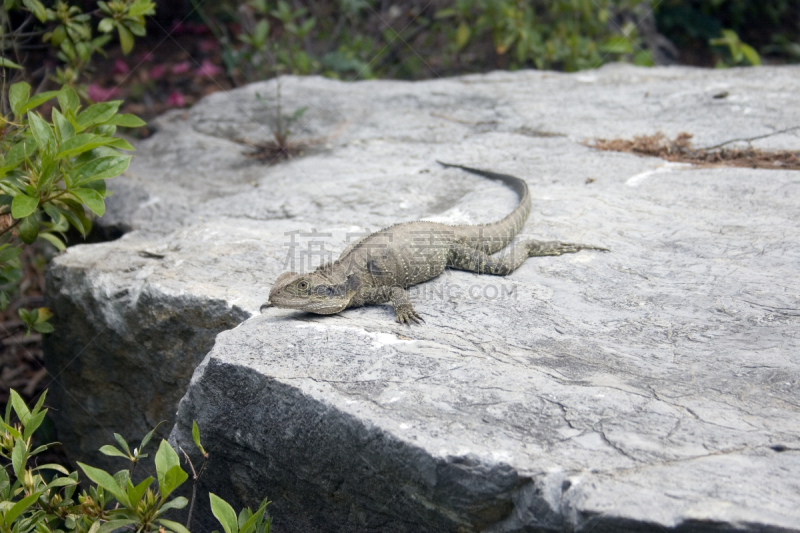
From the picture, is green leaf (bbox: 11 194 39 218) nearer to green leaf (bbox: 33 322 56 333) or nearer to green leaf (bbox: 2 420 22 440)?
green leaf (bbox: 2 420 22 440)

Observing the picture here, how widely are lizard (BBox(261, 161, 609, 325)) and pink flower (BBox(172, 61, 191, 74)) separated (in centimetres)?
959

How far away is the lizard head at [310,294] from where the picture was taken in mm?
4918

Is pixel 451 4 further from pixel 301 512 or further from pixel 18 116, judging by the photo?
pixel 301 512

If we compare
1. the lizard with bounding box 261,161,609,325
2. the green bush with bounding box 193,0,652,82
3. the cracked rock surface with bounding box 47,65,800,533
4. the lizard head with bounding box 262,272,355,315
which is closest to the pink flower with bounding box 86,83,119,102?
the green bush with bounding box 193,0,652,82

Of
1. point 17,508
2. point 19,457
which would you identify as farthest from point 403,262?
point 17,508

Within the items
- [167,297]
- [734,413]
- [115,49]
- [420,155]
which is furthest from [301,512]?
[115,49]

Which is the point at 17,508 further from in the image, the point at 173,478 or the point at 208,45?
the point at 208,45

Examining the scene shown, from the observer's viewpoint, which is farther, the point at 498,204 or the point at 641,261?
the point at 498,204

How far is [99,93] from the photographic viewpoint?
1205cm

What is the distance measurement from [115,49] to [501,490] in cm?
1422

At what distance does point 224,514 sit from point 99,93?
10789mm

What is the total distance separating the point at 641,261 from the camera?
18.9 ft

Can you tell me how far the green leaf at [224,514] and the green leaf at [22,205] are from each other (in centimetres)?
238

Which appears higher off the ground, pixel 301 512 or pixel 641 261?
pixel 641 261
